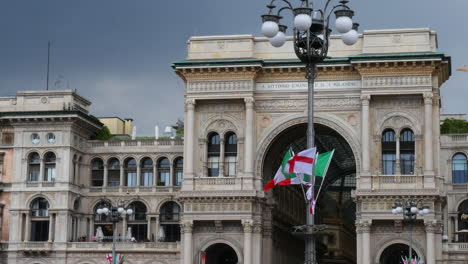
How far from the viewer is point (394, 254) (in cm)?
7769

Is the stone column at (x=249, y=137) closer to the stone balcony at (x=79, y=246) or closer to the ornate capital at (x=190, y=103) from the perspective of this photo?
the ornate capital at (x=190, y=103)

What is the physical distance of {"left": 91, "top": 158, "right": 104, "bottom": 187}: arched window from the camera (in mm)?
91250

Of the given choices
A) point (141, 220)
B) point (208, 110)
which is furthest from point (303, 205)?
point (208, 110)

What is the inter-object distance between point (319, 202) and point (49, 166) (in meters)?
34.7

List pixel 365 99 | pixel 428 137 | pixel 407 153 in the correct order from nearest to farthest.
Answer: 1. pixel 428 137
2. pixel 365 99
3. pixel 407 153

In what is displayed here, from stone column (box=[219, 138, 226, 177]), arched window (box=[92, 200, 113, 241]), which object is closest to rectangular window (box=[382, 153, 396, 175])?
stone column (box=[219, 138, 226, 177])

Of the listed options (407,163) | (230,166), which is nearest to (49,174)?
(230,166)

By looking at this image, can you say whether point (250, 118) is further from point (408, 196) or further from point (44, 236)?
point (44, 236)

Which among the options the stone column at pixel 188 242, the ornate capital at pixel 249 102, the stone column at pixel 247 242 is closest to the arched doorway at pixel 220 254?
the stone column at pixel 188 242

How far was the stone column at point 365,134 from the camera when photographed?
73.8 metres

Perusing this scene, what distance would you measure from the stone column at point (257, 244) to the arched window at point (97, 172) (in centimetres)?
2097

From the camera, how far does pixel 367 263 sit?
72.3 metres

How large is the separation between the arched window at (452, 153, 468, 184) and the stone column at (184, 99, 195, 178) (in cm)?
2765

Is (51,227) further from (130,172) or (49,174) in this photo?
(130,172)
